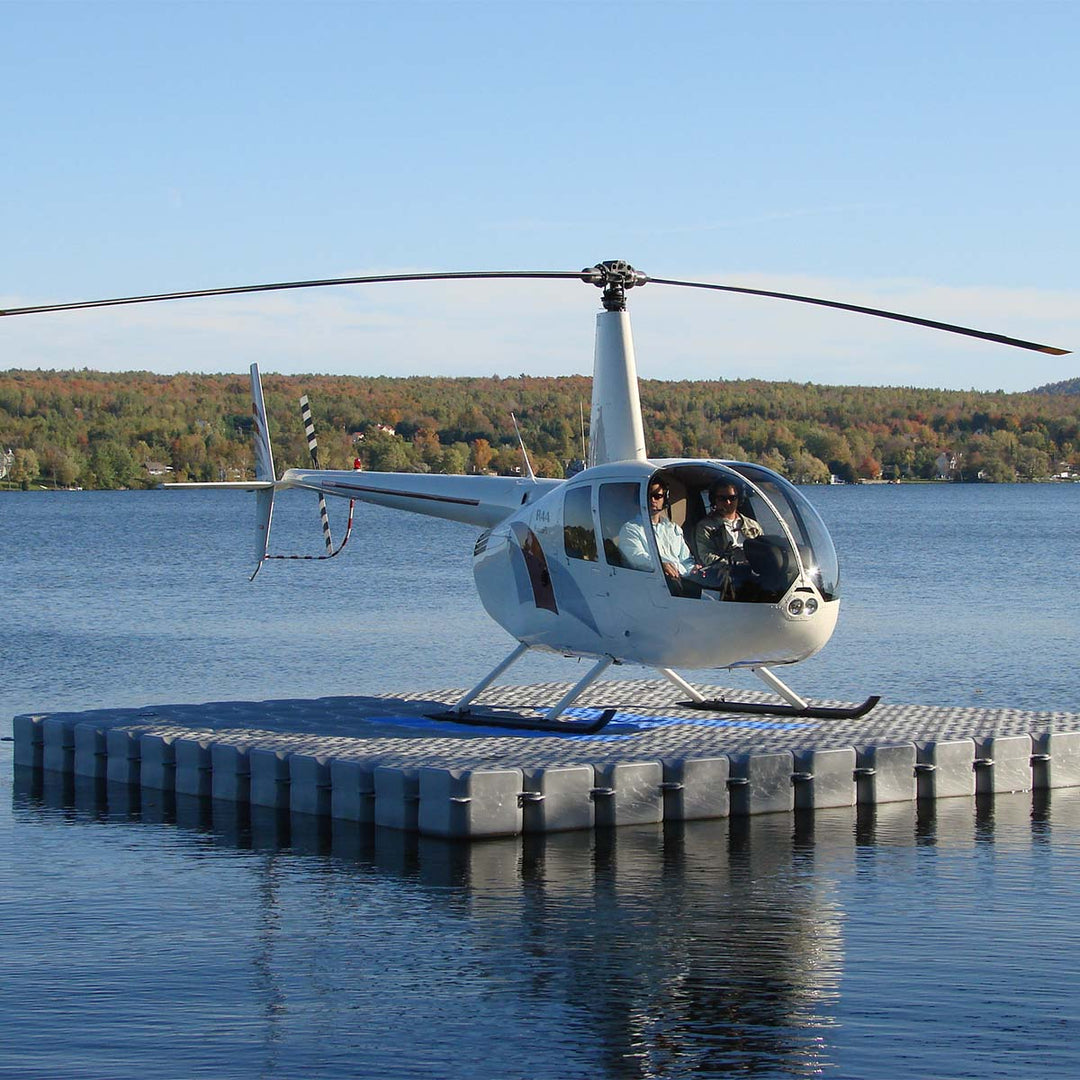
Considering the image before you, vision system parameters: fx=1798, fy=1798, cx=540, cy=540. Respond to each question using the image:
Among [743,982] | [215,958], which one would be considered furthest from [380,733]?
[743,982]

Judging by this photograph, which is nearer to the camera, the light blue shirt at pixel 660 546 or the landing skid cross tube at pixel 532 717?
the light blue shirt at pixel 660 546

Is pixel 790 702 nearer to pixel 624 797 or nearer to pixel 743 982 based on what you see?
pixel 624 797

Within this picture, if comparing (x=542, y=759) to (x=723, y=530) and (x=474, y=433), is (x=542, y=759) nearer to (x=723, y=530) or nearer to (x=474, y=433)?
(x=723, y=530)

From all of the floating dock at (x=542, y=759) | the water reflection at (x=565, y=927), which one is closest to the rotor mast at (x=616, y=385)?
the floating dock at (x=542, y=759)

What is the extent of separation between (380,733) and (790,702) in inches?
167

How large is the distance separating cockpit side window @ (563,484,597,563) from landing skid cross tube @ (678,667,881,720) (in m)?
1.77

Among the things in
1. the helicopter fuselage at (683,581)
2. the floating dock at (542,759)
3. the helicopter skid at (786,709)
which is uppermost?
the helicopter fuselage at (683,581)

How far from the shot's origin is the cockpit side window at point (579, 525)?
16.8 m

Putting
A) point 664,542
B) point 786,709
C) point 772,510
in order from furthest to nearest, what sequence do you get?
point 786,709 → point 664,542 → point 772,510

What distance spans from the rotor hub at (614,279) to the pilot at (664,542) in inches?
95.3

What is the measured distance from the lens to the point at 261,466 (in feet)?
72.9

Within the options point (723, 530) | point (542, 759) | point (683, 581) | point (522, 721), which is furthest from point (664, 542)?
point (522, 721)

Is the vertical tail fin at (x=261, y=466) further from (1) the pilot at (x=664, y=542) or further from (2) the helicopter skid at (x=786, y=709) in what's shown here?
(1) the pilot at (x=664, y=542)

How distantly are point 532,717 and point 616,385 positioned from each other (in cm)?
351
